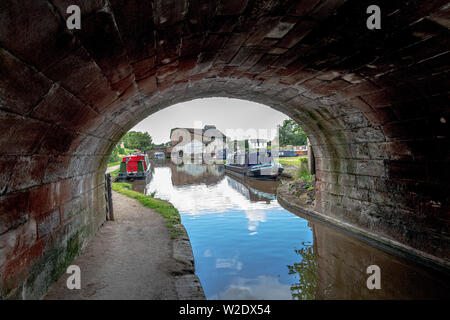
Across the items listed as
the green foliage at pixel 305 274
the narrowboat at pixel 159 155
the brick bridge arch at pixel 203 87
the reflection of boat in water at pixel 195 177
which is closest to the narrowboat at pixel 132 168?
the reflection of boat in water at pixel 195 177

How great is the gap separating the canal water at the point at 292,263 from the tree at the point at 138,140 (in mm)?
67759

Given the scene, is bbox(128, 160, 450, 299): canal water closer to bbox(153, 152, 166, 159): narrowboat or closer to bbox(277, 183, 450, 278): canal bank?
bbox(277, 183, 450, 278): canal bank

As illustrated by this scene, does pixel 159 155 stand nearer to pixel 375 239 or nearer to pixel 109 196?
pixel 109 196

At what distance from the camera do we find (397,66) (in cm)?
376

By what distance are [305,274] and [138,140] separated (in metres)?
73.3

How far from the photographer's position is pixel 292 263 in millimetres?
5762

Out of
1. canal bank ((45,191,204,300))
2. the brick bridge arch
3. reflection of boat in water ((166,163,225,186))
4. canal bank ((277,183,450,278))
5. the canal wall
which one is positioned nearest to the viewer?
the brick bridge arch

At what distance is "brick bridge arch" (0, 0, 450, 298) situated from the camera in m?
2.14

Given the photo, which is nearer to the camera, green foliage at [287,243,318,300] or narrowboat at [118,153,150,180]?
green foliage at [287,243,318,300]

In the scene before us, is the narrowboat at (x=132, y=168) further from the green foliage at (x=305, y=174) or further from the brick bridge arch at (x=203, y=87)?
the brick bridge arch at (x=203, y=87)

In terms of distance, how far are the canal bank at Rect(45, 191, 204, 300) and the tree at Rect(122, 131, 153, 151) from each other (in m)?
69.0

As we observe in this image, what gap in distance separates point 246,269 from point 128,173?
17.3 meters

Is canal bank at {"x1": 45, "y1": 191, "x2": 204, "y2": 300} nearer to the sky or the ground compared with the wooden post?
nearer to the ground

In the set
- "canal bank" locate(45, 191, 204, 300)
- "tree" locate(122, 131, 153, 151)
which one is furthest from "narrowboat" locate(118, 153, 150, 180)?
"tree" locate(122, 131, 153, 151)
